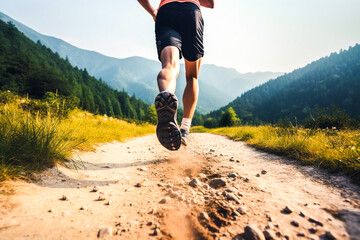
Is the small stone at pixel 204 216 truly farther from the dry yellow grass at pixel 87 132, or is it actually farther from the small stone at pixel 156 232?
the dry yellow grass at pixel 87 132

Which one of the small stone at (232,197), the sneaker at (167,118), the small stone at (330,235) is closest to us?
the small stone at (330,235)

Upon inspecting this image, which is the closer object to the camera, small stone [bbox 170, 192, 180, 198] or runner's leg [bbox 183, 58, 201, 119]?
small stone [bbox 170, 192, 180, 198]

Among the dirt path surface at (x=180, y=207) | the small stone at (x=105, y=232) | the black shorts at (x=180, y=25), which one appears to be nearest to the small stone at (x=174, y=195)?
the dirt path surface at (x=180, y=207)

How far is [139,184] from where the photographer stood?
5.11ft

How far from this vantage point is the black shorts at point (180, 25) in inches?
84.8

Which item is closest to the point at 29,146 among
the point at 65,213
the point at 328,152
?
the point at 65,213

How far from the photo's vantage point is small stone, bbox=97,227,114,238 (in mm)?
813

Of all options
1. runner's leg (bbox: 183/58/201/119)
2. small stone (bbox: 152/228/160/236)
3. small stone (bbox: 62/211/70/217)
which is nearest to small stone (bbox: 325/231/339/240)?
small stone (bbox: 152/228/160/236)

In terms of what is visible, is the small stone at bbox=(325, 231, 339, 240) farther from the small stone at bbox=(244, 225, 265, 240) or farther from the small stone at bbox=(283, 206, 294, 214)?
the small stone at bbox=(244, 225, 265, 240)

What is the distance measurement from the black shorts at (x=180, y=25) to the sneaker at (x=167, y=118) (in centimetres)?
84

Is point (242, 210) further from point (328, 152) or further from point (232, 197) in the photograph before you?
point (328, 152)

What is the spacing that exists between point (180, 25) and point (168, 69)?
81 centimetres

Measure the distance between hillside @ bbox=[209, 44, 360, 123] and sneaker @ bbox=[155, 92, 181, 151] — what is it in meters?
78.2

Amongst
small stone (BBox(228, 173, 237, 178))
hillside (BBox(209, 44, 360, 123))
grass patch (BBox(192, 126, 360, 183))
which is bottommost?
small stone (BBox(228, 173, 237, 178))
